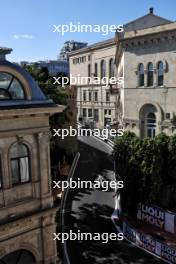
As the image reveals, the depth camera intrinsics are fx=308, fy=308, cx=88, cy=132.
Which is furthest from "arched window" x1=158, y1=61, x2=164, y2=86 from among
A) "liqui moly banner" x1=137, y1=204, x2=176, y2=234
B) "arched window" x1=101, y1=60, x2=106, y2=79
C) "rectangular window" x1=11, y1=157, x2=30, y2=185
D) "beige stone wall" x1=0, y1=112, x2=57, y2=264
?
"arched window" x1=101, y1=60, x2=106, y2=79

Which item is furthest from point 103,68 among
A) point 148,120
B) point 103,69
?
point 148,120

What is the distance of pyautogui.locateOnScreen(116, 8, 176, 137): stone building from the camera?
28.6 meters

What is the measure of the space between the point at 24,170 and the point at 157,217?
13484mm

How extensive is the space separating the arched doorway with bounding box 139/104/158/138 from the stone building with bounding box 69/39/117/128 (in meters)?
25.3

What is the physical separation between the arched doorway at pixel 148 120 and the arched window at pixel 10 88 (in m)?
19.5

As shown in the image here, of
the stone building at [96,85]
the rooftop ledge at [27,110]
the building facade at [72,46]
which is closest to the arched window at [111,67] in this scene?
the stone building at [96,85]

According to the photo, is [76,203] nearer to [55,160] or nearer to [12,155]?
[55,160]

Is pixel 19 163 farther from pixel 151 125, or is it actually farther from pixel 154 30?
pixel 154 30

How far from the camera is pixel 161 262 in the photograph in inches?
796

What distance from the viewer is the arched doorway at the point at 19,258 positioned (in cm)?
1387

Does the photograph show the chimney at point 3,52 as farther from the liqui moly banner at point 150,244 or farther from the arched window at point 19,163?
the liqui moly banner at point 150,244

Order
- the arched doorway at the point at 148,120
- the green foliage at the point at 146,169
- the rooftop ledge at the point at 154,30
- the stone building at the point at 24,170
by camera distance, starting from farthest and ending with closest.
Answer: the arched doorway at the point at 148,120, the rooftop ledge at the point at 154,30, the green foliage at the point at 146,169, the stone building at the point at 24,170

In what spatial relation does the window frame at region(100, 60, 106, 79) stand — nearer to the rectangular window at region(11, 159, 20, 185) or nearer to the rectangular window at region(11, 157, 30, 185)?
the rectangular window at region(11, 157, 30, 185)

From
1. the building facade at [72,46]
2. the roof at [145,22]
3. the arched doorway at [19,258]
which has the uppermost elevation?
the building facade at [72,46]
